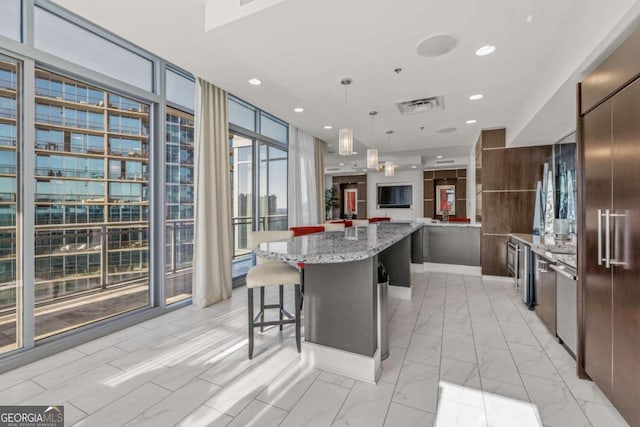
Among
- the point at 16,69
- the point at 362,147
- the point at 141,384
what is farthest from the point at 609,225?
the point at 362,147

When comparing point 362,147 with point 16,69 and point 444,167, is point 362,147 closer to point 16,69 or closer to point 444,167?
point 444,167

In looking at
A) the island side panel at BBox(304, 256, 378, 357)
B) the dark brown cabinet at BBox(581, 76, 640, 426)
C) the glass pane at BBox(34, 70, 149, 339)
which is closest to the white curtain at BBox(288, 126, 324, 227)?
the glass pane at BBox(34, 70, 149, 339)

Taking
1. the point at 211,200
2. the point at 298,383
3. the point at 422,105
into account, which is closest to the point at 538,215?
the point at 422,105

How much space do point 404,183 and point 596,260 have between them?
8475mm

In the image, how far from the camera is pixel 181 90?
3.49 m

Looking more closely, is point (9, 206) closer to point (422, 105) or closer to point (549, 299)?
point (422, 105)

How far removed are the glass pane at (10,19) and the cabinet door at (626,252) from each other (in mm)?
4011

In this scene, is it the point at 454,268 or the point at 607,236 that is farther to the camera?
the point at 454,268

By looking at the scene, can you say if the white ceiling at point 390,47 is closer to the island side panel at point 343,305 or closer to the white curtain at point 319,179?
the island side panel at point 343,305

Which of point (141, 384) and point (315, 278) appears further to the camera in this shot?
point (315, 278)

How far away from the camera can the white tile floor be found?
1585 millimetres

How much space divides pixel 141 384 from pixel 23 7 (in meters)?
2.96

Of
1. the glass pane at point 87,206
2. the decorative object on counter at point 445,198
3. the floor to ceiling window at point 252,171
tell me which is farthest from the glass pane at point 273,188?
the decorative object on counter at point 445,198

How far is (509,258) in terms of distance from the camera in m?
4.34
